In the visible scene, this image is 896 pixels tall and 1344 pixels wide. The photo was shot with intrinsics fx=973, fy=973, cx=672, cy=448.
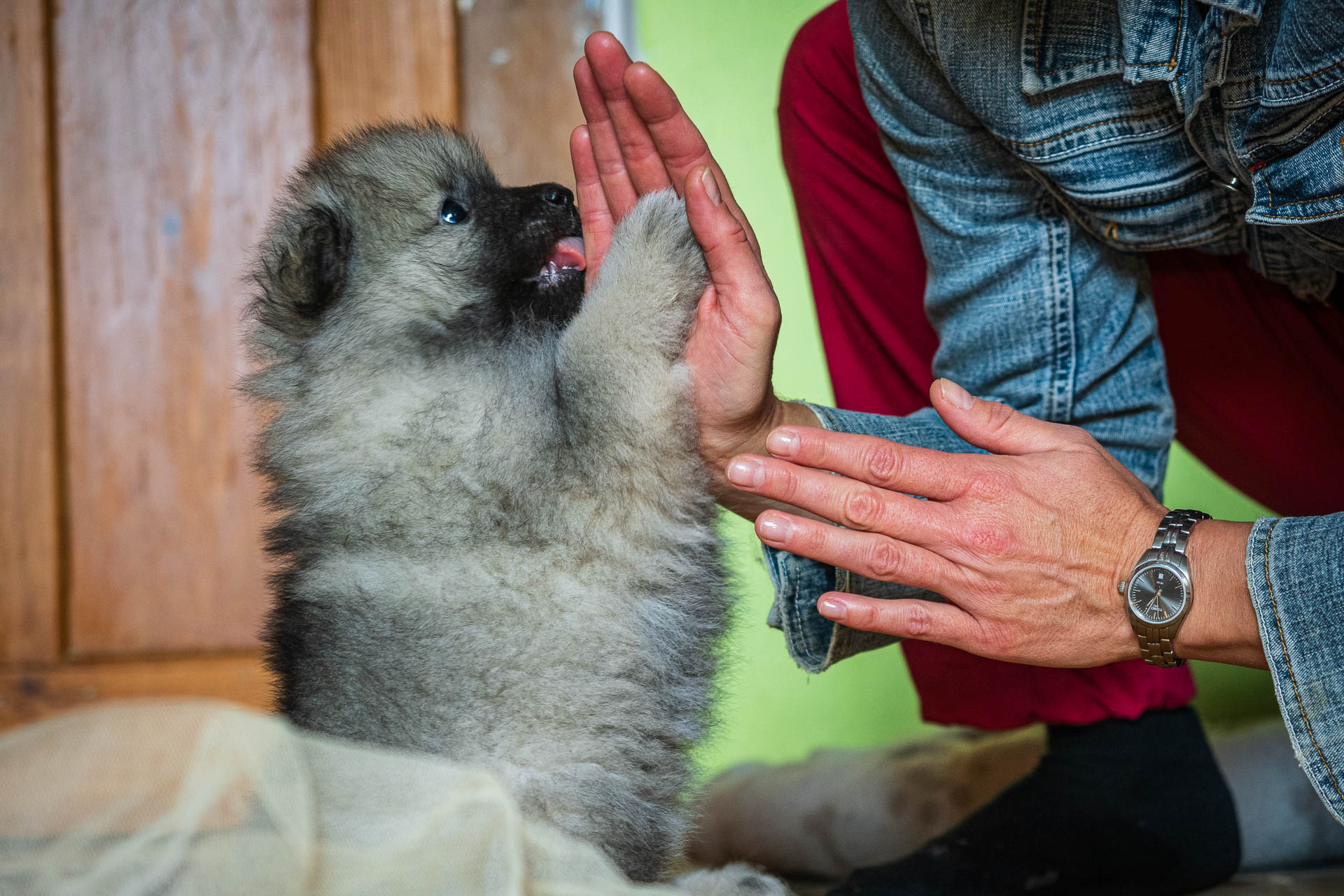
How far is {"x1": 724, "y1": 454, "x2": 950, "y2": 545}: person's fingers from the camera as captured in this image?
38.3 inches

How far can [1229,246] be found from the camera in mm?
1315

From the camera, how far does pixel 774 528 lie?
38.6 inches

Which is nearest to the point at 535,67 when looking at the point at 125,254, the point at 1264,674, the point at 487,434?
the point at 125,254

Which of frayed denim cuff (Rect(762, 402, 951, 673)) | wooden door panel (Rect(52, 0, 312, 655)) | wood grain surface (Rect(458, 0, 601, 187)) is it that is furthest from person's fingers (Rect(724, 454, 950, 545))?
wooden door panel (Rect(52, 0, 312, 655))

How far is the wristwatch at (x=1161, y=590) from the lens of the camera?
941 millimetres

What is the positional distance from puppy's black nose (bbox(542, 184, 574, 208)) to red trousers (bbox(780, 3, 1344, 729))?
0.55 meters

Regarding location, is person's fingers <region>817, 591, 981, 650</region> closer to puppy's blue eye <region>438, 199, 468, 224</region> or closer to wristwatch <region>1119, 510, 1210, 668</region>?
wristwatch <region>1119, 510, 1210, 668</region>

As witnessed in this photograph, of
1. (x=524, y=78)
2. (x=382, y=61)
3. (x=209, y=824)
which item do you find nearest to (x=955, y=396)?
(x=209, y=824)

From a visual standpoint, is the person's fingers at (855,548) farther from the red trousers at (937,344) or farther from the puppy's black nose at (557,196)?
the red trousers at (937,344)

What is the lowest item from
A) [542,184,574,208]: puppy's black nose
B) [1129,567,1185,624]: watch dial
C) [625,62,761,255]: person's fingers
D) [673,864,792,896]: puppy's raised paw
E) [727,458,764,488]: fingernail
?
[673,864,792,896]: puppy's raised paw

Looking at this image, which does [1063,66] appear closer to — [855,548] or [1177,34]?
[1177,34]

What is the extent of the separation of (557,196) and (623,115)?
0.12 m

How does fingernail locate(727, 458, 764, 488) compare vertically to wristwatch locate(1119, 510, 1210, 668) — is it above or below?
above

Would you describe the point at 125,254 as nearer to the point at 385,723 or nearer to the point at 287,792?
the point at 385,723
